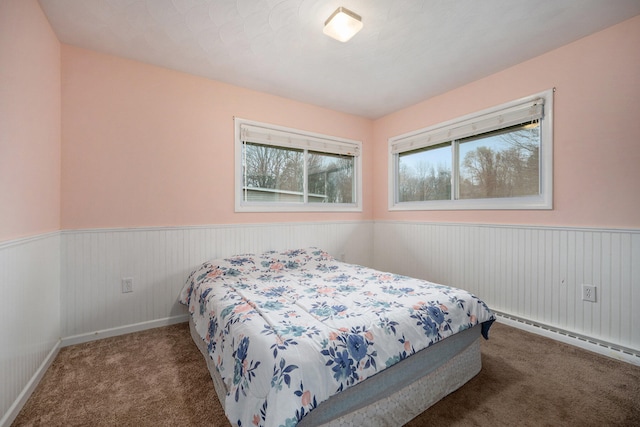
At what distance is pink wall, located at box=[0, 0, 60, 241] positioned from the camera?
1384 millimetres

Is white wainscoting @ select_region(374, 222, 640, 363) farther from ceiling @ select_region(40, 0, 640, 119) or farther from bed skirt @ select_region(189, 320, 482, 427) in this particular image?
ceiling @ select_region(40, 0, 640, 119)

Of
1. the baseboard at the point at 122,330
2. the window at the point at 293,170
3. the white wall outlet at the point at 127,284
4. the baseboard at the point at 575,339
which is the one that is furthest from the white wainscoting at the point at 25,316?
the baseboard at the point at 575,339

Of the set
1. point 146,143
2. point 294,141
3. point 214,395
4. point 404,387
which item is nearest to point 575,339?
point 404,387

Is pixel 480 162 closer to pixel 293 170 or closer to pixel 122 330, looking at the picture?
pixel 293 170

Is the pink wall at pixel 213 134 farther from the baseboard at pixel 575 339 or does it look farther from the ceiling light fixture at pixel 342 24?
the ceiling light fixture at pixel 342 24

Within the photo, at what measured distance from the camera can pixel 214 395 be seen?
157 cm

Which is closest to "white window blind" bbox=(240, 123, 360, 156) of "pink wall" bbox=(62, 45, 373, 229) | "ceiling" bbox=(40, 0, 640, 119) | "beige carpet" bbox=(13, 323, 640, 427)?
"pink wall" bbox=(62, 45, 373, 229)

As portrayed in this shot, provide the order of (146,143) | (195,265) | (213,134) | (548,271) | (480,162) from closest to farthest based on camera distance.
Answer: (548,271) → (146,143) → (195,265) → (213,134) → (480,162)

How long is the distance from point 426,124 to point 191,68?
8.68 feet

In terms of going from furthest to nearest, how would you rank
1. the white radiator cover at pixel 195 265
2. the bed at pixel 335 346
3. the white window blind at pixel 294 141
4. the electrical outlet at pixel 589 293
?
the white window blind at pixel 294 141 → the electrical outlet at pixel 589 293 → the white radiator cover at pixel 195 265 → the bed at pixel 335 346

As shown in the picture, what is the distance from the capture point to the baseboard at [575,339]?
1.90 m

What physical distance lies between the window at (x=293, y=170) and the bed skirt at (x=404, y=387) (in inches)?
71.2

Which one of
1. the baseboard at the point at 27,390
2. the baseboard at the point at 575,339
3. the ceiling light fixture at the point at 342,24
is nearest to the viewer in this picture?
the baseboard at the point at 27,390

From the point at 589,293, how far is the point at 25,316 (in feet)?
12.6
